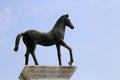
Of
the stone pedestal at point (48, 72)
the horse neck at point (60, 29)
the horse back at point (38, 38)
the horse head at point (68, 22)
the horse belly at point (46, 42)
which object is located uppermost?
the horse head at point (68, 22)

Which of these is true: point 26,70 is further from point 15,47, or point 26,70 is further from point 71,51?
point 71,51

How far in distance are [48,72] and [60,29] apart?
1.91 metres

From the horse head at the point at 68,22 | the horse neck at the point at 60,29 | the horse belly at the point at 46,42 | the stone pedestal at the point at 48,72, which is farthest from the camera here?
the horse head at the point at 68,22

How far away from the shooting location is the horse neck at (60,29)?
12831mm

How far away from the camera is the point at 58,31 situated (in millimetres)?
12844

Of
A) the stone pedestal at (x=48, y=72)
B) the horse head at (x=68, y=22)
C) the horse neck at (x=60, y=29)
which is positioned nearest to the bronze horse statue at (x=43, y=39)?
the horse neck at (x=60, y=29)

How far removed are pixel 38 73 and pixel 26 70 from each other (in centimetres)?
43

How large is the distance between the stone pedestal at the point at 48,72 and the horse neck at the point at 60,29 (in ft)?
4.63

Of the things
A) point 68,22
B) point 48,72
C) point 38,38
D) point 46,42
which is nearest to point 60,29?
point 68,22

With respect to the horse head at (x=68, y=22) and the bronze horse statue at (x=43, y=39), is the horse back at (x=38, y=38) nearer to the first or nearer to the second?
the bronze horse statue at (x=43, y=39)

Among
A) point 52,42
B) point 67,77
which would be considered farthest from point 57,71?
point 52,42

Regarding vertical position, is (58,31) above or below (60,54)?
above

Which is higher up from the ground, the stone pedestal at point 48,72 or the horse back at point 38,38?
the horse back at point 38,38

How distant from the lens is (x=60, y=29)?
1295cm
